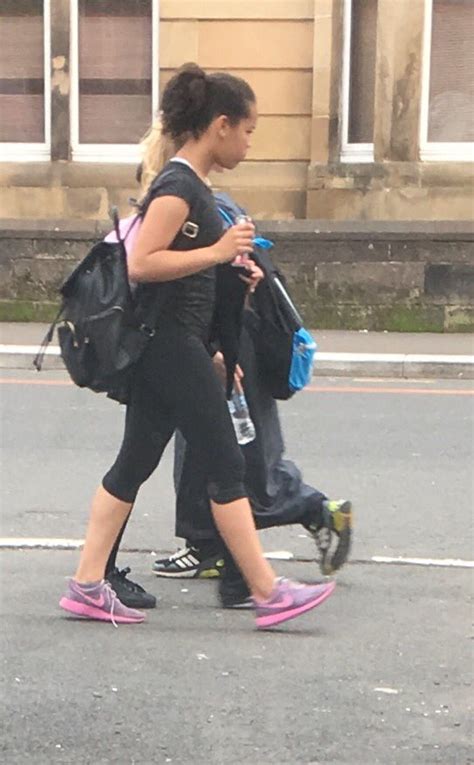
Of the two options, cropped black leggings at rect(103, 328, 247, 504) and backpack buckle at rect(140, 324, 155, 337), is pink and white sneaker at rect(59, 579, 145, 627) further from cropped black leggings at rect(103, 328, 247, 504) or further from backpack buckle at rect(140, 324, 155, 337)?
backpack buckle at rect(140, 324, 155, 337)

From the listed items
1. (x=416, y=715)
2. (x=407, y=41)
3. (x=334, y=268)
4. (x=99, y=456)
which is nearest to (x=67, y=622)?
(x=416, y=715)

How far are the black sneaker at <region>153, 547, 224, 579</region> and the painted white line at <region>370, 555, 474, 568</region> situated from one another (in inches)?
27.6

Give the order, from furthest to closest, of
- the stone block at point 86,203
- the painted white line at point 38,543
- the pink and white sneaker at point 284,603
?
1. the stone block at point 86,203
2. the painted white line at point 38,543
3. the pink and white sneaker at point 284,603

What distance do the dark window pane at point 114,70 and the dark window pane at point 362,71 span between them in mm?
2332

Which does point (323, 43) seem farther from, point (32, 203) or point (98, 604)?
point (98, 604)

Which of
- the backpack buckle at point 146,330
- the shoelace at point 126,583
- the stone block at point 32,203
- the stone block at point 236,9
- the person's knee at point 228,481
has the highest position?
the stone block at point 236,9

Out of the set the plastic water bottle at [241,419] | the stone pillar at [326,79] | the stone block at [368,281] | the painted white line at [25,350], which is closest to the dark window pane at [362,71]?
the stone pillar at [326,79]

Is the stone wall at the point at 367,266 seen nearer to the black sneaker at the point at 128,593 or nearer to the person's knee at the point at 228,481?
the black sneaker at the point at 128,593

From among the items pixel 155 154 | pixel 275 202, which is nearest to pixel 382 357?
pixel 275 202

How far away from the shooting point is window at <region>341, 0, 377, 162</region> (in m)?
14.3

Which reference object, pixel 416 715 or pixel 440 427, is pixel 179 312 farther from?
pixel 440 427

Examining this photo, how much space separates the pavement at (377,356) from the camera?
1069 centimetres

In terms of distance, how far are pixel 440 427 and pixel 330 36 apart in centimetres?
724

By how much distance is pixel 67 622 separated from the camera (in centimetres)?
438
